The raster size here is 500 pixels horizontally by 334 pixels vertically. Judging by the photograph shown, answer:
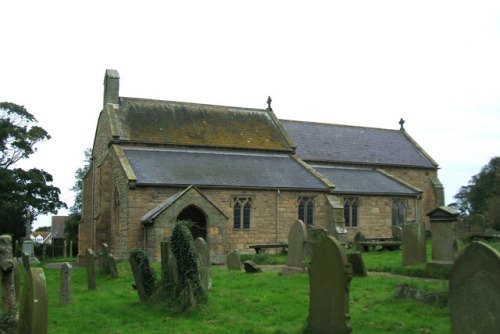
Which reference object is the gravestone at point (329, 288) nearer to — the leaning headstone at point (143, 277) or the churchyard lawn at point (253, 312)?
the churchyard lawn at point (253, 312)

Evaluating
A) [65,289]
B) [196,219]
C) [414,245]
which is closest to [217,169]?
[196,219]

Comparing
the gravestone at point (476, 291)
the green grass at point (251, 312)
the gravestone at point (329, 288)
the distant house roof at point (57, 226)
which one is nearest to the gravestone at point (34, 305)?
the green grass at point (251, 312)

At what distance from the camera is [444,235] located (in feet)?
44.5

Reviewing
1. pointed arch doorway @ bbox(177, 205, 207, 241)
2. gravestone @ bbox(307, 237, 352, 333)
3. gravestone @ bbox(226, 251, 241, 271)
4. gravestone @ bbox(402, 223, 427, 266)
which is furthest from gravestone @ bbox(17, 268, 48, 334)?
pointed arch doorway @ bbox(177, 205, 207, 241)

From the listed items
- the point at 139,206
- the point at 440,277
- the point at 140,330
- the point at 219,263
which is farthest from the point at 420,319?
the point at 139,206

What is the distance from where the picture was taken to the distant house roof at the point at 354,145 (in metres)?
38.7

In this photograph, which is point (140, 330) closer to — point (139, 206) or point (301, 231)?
point (301, 231)

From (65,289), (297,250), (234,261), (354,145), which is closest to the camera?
(65,289)

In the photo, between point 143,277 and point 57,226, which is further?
point 57,226

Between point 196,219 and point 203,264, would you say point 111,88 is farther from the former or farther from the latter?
point 203,264

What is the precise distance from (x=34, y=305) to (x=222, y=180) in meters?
22.8

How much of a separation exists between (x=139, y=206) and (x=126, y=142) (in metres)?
5.20

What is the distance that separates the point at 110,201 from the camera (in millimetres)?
30625

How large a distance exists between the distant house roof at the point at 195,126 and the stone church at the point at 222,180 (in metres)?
0.07
